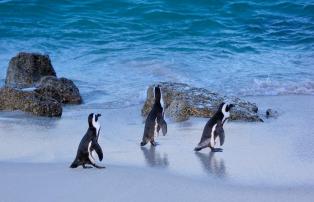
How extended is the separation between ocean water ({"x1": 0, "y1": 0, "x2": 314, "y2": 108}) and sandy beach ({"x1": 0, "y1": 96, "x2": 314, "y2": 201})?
88.8 inches

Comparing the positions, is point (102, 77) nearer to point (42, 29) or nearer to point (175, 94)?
point (175, 94)

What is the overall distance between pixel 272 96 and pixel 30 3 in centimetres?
1129

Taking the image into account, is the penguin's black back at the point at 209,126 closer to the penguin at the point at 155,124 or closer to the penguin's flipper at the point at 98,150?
the penguin at the point at 155,124

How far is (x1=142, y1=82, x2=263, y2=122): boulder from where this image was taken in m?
9.16

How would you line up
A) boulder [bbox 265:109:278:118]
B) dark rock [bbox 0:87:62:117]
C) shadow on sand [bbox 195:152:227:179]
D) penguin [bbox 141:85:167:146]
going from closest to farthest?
1. shadow on sand [bbox 195:152:227:179]
2. penguin [bbox 141:85:167:146]
3. boulder [bbox 265:109:278:118]
4. dark rock [bbox 0:87:62:117]

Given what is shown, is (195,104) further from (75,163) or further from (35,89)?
(75,163)

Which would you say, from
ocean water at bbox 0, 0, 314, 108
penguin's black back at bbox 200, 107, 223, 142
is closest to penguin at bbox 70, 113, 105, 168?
Answer: penguin's black back at bbox 200, 107, 223, 142

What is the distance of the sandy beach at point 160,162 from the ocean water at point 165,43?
2256mm

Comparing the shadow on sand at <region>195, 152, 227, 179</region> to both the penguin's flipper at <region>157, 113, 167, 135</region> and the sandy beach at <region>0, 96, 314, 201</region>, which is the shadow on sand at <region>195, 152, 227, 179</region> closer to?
the sandy beach at <region>0, 96, 314, 201</region>

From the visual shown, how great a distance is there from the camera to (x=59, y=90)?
430 inches

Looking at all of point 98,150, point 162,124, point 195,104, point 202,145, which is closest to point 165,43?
point 195,104

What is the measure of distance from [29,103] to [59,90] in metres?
1.20

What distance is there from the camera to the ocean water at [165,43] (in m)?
12.4

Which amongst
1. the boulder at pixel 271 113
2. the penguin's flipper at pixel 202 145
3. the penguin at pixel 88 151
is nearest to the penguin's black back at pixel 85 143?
the penguin at pixel 88 151
